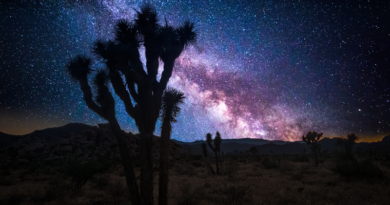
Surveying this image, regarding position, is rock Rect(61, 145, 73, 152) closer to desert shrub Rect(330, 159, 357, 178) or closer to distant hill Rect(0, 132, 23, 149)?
distant hill Rect(0, 132, 23, 149)

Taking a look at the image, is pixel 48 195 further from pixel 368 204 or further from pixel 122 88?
pixel 368 204

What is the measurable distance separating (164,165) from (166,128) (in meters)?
1.61

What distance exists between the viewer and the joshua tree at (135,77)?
24.9 ft

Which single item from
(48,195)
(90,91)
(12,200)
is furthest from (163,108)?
(12,200)

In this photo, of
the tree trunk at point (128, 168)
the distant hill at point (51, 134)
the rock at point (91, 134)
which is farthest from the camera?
the distant hill at point (51, 134)

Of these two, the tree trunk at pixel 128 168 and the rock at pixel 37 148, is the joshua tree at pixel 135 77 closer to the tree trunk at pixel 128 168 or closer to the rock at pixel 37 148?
the tree trunk at pixel 128 168

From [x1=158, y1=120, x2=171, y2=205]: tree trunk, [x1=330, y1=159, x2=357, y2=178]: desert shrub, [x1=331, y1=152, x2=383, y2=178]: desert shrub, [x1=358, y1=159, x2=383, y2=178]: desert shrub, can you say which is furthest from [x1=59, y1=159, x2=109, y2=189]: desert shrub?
[x1=358, y1=159, x2=383, y2=178]: desert shrub

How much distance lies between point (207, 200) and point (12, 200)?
9921 millimetres

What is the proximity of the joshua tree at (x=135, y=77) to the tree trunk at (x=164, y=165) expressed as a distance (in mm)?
429

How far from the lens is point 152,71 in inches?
341

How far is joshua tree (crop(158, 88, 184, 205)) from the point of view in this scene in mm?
7465

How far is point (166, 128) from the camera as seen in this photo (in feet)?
27.1

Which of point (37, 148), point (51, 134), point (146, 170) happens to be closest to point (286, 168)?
point (146, 170)

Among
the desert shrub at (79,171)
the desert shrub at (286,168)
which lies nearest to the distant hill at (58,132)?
the desert shrub at (79,171)
